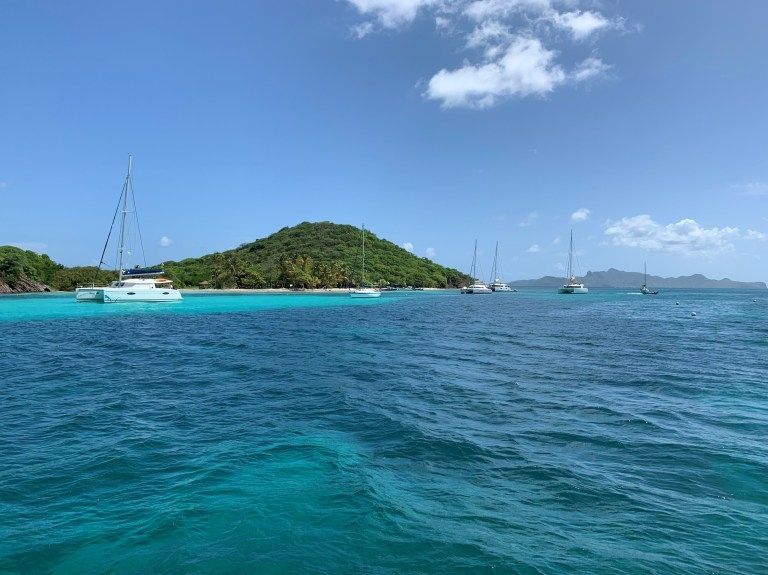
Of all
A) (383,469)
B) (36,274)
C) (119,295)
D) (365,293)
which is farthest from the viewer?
(36,274)

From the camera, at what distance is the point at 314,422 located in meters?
13.3

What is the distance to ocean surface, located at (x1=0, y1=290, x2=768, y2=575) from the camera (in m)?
6.80

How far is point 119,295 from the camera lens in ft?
237

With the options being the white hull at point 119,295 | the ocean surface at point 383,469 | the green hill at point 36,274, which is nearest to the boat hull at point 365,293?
the white hull at point 119,295

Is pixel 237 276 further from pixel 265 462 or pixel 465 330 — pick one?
pixel 265 462

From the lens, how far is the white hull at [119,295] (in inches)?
2808

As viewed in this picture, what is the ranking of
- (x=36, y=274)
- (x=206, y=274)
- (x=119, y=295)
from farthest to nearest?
(x=206, y=274) < (x=36, y=274) < (x=119, y=295)

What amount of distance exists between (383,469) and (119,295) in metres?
74.9

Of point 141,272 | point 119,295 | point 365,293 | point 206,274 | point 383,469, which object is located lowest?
point 383,469

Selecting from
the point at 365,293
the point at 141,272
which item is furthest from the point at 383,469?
the point at 365,293

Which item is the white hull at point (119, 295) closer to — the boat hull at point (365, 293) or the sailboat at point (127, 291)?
the sailboat at point (127, 291)

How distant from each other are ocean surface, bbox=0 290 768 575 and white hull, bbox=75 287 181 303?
55460 millimetres

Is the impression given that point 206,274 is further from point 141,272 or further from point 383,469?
point 383,469

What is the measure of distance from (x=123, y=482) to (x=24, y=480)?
6.45 ft
